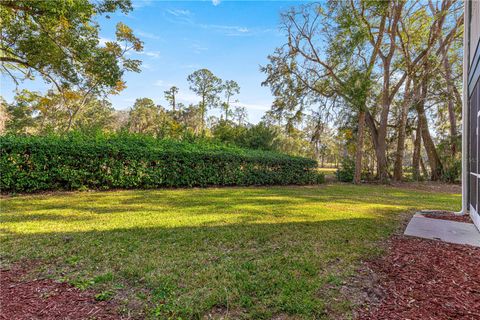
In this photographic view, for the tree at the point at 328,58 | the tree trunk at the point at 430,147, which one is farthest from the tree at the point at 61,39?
the tree trunk at the point at 430,147

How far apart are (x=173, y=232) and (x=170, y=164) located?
4.37 metres

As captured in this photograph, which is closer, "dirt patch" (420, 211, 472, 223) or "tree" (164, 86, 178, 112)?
"dirt patch" (420, 211, 472, 223)

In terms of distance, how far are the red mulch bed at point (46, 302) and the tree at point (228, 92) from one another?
25946mm

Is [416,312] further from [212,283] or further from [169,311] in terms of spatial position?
[169,311]

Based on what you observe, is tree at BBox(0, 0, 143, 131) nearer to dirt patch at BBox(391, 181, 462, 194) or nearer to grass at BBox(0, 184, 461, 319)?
grass at BBox(0, 184, 461, 319)

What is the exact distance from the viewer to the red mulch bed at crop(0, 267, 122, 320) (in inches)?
67.7

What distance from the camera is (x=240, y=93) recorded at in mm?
27781

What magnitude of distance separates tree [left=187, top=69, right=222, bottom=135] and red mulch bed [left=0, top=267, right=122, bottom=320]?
83.4 feet

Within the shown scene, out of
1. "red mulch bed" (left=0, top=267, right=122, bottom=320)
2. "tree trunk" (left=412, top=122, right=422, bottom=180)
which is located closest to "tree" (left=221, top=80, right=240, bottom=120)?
"tree trunk" (left=412, top=122, right=422, bottom=180)

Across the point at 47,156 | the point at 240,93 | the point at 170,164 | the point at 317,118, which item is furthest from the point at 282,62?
the point at 240,93

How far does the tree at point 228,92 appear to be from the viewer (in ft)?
89.9

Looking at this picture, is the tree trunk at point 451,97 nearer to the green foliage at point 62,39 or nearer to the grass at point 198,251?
the grass at point 198,251

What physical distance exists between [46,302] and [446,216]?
20.7 feet

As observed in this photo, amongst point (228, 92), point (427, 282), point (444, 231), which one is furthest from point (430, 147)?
point (228, 92)
